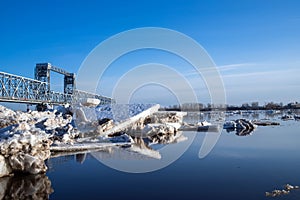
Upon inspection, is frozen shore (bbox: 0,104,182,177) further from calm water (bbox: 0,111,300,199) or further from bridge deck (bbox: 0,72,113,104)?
bridge deck (bbox: 0,72,113,104)

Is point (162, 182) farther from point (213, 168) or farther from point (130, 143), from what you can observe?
point (130, 143)

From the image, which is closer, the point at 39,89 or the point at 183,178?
the point at 183,178

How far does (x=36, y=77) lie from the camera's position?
161ft

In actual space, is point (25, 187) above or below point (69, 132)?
below

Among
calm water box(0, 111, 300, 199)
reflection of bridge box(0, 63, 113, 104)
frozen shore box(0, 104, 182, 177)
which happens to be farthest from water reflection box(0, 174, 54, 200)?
reflection of bridge box(0, 63, 113, 104)

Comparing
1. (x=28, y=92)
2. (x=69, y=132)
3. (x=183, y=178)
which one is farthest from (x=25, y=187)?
(x=28, y=92)

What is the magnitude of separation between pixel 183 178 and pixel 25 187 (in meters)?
4.53

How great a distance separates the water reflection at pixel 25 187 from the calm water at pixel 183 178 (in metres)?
0.08

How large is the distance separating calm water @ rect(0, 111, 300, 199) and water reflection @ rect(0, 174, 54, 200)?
0.08 meters

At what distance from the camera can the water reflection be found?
24.0 feet

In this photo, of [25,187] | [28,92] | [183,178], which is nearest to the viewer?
[25,187]

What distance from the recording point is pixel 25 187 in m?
7.93

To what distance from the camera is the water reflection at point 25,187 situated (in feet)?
24.0

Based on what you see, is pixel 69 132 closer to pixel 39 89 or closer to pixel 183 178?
pixel 183 178
